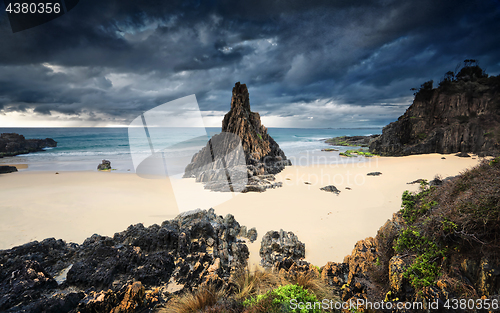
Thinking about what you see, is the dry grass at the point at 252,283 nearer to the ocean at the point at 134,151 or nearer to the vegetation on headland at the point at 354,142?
the ocean at the point at 134,151

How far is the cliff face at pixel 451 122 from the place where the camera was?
20.8 m

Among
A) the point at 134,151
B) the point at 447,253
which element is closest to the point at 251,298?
the point at 447,253

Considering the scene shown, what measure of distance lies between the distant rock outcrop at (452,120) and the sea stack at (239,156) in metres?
18.8

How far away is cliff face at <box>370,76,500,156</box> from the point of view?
20.8m

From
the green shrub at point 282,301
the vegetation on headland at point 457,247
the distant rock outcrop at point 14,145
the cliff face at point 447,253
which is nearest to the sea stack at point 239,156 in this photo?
the green shrub at point 282,301

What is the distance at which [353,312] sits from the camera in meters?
2.82

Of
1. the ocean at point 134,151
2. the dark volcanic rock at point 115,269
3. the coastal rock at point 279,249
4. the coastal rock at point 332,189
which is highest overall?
the ocean at point 134,151

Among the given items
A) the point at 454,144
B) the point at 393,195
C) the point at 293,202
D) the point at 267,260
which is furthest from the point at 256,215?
the point at 454,144

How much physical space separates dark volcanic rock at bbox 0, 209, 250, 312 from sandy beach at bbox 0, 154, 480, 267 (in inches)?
66.9

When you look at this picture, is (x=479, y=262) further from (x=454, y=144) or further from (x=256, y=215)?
(x=454, y=144)

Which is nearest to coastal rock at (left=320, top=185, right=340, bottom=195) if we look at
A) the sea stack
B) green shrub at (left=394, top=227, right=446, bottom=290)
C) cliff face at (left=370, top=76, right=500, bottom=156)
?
the sea stack

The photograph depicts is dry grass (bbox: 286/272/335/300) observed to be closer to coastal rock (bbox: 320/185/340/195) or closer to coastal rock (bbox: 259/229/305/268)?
coastal rock (bbox: 259/229/305/268)

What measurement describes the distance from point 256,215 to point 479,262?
253 inches

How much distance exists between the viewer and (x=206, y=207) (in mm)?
9242
